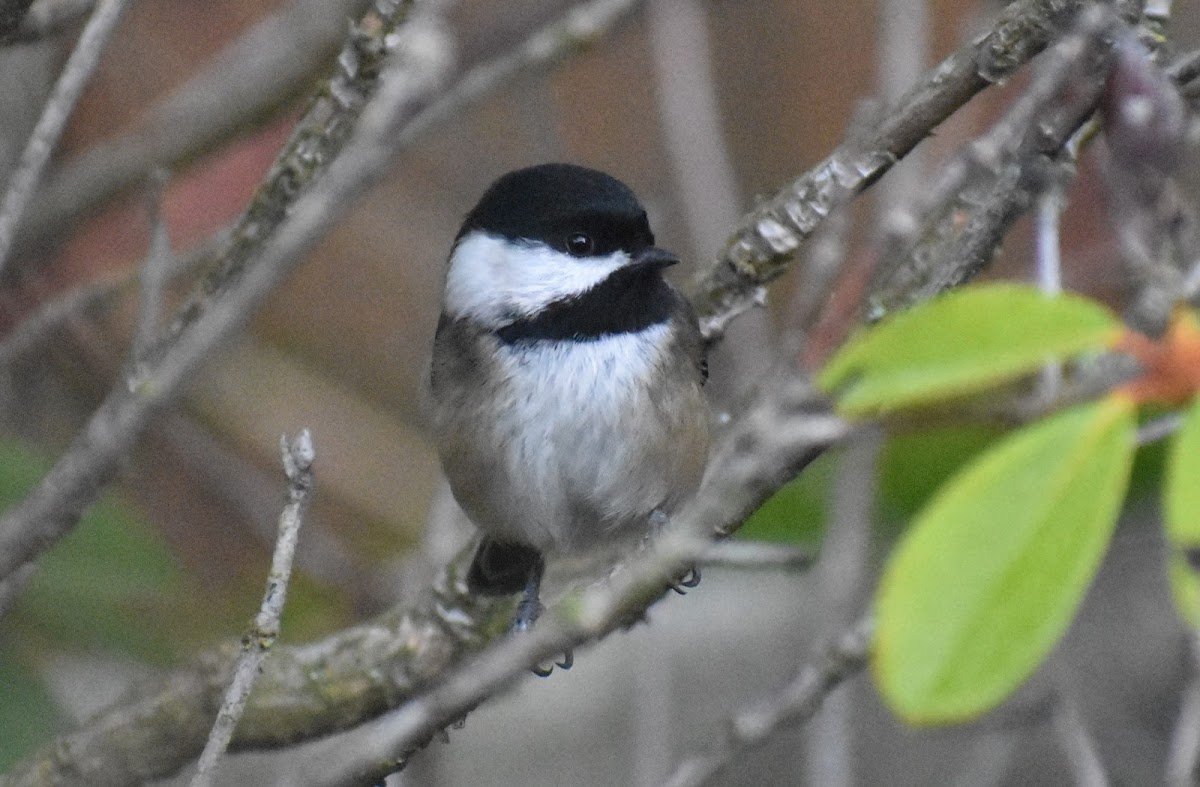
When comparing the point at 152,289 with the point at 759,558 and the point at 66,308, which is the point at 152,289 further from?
the point at 759,558

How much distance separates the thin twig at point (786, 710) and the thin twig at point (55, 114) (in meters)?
0.90

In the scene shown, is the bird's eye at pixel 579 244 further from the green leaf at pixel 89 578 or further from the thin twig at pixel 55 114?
the thin twig at pixel 55 114

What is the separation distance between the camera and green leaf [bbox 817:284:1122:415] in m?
0.66

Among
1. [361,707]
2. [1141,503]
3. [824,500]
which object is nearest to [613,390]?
[824,500]

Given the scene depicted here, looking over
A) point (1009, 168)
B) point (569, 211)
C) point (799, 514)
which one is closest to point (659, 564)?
point (1009, 168)

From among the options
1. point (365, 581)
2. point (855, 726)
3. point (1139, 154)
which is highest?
point (365, 581)

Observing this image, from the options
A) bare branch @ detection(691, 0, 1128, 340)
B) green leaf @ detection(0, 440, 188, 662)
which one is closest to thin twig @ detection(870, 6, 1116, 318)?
bare branch @ detection(691, 0, 1128, 340)

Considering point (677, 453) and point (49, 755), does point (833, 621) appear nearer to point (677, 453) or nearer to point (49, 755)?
Answer: point (677, 453)

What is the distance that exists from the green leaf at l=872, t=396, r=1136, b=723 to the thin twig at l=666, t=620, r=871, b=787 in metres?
1.04

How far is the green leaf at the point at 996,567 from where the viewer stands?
2.16 ft

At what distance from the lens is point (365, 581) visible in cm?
340

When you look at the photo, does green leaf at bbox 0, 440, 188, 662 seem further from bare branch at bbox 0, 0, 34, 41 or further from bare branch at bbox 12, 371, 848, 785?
bare branch at bbox 0, 0, 34, 41

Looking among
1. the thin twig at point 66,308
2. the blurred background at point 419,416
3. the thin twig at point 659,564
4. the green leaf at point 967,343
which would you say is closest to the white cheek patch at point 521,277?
the blurred background at point 419,416

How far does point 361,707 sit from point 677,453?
2.22 feet
